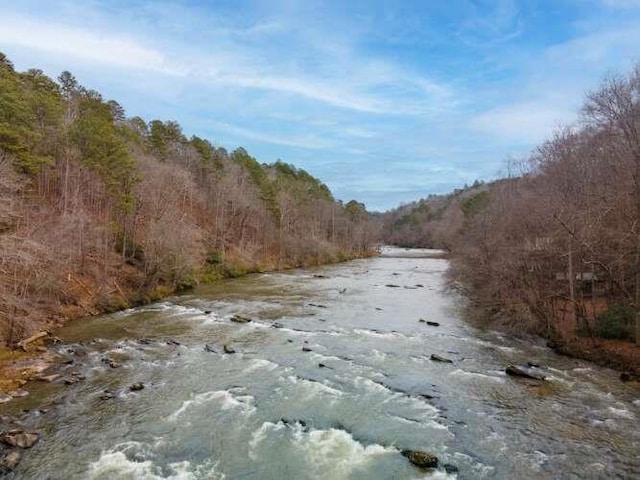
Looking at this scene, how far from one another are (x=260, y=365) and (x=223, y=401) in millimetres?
4541

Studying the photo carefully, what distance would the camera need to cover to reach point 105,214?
1831 inches

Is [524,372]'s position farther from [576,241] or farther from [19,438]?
[19,438]

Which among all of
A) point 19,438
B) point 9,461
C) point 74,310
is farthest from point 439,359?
point 74,310

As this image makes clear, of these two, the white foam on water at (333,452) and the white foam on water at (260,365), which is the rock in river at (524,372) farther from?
the white foam on water at (260,365)

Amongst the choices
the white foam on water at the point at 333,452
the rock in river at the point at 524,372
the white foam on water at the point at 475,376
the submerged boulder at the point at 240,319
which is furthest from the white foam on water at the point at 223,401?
the submerged boulder at the point at 240,319

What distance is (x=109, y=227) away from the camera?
144 feet

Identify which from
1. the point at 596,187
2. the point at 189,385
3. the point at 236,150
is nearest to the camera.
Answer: the point at 189,385

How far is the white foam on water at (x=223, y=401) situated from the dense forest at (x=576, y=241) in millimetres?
15249

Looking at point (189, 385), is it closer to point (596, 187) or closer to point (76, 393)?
point (76, 393)

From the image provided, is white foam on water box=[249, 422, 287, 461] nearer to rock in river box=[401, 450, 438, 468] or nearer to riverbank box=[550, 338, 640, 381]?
rock in river box=[401, 450, 438, 468]

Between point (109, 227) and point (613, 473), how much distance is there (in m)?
41.9

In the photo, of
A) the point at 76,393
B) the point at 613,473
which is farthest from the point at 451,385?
the point at 76,393

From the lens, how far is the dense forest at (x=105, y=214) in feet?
89.1

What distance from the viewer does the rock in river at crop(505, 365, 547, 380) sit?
19.8 meters
